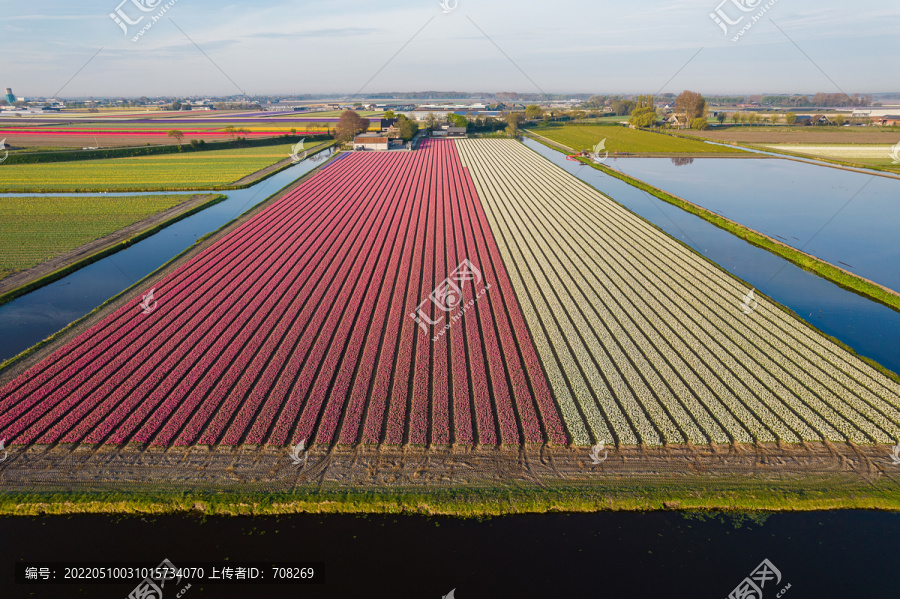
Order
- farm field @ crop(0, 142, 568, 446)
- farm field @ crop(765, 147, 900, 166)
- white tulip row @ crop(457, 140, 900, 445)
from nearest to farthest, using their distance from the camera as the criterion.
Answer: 1. farm field @ crop(0, 142, 568, 446)
2. white tulip row @ crop(457, 140, 900, 445)
3. farm field @ crop(765, 147, 900, 166)

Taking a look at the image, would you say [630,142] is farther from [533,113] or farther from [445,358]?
[445,358]

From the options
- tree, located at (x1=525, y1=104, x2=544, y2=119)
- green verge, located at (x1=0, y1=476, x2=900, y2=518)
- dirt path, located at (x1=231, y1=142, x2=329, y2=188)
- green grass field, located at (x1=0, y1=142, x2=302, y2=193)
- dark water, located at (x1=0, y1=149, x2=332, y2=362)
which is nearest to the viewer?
green verge, located at (x1=0, y1=476, x2=900, y2=518)

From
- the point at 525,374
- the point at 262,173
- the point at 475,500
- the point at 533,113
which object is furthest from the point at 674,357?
the point at 533,113

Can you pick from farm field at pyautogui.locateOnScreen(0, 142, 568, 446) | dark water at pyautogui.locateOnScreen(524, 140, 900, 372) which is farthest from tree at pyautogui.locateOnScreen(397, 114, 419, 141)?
farm field at pyautogui.locateOnScreen(0, 142, 568, 446)

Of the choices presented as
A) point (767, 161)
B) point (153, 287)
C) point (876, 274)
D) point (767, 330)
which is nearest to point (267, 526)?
point (153, 287)

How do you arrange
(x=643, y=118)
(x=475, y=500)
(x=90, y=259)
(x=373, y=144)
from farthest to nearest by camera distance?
(x=643, y=118) < (x=373, y=144) < (x=90, y=259) < (x=475, y=500)

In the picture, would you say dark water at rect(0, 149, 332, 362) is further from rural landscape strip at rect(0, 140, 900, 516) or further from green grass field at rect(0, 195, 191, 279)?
green grass field at rect(0, 195, 191, 279)

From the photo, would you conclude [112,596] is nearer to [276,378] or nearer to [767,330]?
[276,378]
